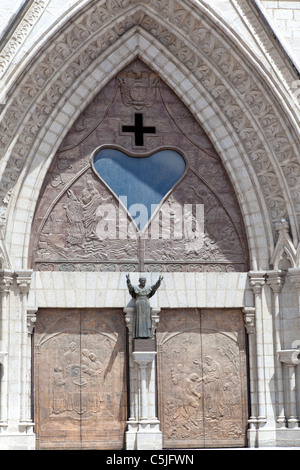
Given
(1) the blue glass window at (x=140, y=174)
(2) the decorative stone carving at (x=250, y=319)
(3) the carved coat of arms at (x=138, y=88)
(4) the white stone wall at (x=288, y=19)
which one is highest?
(4) the white stone wall at (x=288, y=19)

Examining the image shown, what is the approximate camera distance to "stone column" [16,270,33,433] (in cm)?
1378

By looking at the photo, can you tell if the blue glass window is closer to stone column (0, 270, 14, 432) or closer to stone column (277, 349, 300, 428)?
stone column (0, 270, 14, 432)

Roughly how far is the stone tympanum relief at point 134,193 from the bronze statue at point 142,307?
501 mm

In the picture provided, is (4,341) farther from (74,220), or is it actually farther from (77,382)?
(74,220)

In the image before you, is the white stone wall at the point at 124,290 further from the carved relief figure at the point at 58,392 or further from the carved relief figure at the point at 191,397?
the carved relief figure at the point at 191,397

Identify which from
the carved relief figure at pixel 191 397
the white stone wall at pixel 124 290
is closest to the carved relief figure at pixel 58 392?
the white stone wall at pixel 124 290

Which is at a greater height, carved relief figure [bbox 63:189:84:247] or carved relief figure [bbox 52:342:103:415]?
carved relief figure [bbox 63:189:84:247]

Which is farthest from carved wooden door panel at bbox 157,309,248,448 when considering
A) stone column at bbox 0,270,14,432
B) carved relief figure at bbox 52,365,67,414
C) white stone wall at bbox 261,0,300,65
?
white stone wall at bbox 261,0,300,65

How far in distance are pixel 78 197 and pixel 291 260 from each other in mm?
3235

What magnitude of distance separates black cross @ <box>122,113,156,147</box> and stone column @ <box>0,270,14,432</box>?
2.78 meters

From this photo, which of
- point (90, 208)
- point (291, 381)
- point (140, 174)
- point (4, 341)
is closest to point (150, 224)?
point (140, 174)

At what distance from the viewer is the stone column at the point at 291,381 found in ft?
46.3

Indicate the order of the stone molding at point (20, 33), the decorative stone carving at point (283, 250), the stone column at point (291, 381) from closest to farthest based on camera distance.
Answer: the stone molding at point (20, 33), the stone column at point (291, 381), the decorative stone carving at point (283, 250)

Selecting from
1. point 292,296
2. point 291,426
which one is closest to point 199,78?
point 292,296
